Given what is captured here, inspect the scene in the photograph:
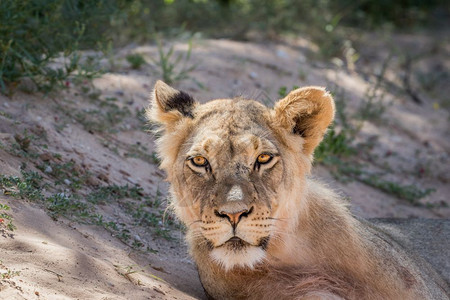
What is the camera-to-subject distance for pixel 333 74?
1139 cm

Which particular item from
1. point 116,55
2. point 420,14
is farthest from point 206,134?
point 420,14

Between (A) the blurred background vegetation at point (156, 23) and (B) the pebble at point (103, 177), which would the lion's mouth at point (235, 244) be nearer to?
(B) the pebble at point (103, 177)

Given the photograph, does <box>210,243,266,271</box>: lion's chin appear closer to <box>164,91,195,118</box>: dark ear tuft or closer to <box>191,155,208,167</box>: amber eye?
<box>191,155,208,167</box>: amber eye

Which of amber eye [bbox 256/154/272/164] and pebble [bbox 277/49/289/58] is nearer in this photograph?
amber eye [bbox 256/154/272/164]

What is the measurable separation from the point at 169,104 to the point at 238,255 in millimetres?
1380

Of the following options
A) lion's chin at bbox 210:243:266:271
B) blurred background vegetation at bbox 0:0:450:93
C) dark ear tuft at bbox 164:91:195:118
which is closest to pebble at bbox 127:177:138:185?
blurred background vegetation at bbox 0:0:450:93

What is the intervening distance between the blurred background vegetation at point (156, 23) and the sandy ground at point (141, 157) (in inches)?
12.8

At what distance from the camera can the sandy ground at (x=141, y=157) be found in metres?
4.05

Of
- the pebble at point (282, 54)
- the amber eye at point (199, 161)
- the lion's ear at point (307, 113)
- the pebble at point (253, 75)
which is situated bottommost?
the pebble at point (253, 75)

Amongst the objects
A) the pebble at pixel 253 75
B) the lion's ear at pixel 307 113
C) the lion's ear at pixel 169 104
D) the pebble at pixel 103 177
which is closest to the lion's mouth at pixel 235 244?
the lion's ear at pixel 307 113

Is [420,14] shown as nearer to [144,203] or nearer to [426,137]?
[426,137]

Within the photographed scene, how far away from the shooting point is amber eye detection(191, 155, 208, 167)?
4441mm

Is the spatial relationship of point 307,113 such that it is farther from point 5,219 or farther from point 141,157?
point 141,157

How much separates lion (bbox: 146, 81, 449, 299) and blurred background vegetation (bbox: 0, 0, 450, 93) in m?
2.50
